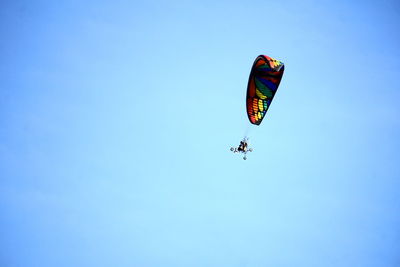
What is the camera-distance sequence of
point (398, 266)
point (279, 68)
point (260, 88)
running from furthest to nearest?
point (398, 266)
point (260, 88)
point (279, 68)

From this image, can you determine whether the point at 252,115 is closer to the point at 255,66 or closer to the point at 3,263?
the point at 255,66

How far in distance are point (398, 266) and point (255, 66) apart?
12390 cm

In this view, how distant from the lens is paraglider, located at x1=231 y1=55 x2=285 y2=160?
34.2m

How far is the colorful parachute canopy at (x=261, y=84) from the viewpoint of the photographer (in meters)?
34.2

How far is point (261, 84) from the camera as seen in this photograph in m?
36.0

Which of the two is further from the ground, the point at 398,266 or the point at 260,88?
the point at 398,266

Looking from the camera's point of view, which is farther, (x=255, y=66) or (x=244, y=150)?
(x=244, y=150)

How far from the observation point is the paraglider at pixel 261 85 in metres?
34.2

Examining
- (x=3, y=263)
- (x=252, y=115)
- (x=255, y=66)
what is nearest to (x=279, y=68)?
(x=255, y=66)

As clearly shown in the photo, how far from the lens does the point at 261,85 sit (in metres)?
36.1

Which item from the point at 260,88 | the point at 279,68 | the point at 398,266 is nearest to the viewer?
the point at 279,68

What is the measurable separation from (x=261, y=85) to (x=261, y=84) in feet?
0.47

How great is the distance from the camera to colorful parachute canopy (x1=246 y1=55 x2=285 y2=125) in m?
34.2

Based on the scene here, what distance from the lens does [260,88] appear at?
119ft
